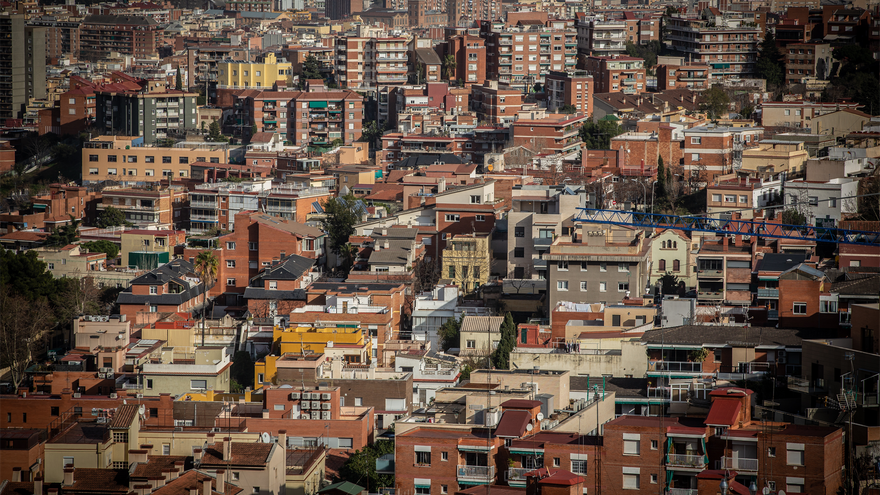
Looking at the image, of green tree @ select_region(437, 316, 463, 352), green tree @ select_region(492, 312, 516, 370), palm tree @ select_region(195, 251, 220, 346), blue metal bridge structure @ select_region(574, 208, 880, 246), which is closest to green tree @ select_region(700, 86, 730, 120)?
blue metal bridge structure @ select_region(574, 208, 880, 246)

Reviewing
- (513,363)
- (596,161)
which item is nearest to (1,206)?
(596,161)

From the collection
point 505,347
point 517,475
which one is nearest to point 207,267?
point 505,347

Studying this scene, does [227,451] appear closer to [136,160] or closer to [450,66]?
[136,160]

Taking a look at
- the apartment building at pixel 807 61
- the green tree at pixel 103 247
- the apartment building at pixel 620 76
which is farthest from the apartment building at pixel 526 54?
the green tree at pixel 103 247

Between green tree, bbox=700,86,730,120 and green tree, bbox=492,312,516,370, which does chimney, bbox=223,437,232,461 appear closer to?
green tree, bbox=492,312,516,370

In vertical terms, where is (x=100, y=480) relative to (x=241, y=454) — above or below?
below

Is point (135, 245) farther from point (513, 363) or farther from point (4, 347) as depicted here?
point (513, 363)
